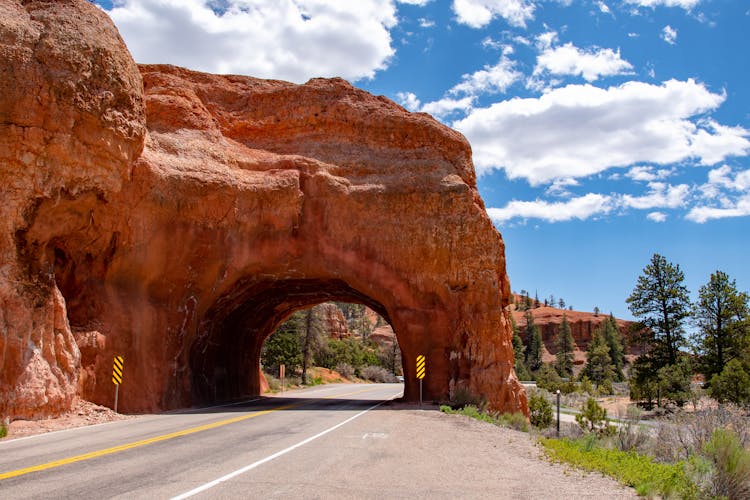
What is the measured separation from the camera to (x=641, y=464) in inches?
362

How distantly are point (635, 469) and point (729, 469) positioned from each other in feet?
3.87

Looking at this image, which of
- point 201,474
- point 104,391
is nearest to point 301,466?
point 201,474

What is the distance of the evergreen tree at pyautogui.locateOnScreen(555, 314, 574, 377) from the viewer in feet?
289

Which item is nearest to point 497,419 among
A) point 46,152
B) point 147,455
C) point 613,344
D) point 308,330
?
point 147,455

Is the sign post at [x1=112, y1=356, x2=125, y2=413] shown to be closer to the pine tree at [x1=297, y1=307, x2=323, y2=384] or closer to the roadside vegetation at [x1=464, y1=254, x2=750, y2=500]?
the roadside vegetation at [x1=464, y1=254, x2=750, y2=500]

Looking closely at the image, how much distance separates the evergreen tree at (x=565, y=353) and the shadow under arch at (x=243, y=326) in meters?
61.3

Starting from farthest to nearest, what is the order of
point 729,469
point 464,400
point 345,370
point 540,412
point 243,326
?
point 345,370, point 243,326, point 540,412, point 464,400, point 729,469

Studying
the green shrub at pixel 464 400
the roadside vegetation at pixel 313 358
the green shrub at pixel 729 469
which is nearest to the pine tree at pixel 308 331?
the roadside vegetation at pixel 313 358

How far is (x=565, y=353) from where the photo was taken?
93.5m

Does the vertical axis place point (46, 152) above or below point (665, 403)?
above

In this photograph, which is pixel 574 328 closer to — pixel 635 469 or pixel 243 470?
pixel 635 469

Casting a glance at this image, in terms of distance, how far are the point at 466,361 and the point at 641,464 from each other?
1436 cm

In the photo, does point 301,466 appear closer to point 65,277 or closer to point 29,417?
point 29,417

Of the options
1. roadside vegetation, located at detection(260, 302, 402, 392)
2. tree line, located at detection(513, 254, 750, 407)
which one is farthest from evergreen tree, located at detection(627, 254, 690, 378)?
roadside vegetation, located at detection(260, 302, 402, 392)
